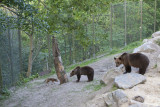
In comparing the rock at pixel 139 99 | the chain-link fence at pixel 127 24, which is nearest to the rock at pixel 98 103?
the rock at pixel 139 99

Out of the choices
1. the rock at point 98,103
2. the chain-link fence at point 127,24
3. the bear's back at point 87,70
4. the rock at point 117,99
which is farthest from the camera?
the chain-link fence at point 127,24

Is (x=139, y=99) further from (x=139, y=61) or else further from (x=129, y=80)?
(x=139, y=61)

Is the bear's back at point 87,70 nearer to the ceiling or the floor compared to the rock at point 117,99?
nearer to the floor

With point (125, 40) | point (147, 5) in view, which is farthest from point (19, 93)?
point (147, 5)

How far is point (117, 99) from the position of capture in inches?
184

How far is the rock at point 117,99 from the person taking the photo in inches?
179

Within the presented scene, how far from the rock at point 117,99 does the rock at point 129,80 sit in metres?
0.42

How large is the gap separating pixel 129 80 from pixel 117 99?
90 cm

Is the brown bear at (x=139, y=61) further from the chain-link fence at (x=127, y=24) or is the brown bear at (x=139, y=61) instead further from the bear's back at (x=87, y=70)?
the chain-link fence at (x=127, y=24)

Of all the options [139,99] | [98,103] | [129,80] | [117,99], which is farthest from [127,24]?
[139,99]

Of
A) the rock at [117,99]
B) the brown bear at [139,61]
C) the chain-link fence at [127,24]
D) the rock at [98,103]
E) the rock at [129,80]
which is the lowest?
the rock at [98,103]

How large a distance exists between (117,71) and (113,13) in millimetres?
13151

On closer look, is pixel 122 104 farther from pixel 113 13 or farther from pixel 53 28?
pixel 113 13

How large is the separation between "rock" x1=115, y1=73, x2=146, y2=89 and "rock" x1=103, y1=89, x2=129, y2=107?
16.4 inches
